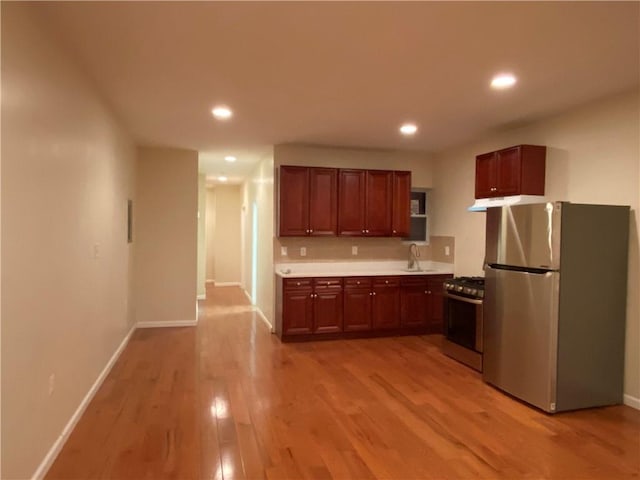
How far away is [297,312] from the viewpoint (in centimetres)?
523

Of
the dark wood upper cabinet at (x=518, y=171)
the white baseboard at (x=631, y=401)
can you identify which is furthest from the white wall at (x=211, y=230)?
the white baseboard at (x=631, y=401)

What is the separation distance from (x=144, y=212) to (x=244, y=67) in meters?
3.62

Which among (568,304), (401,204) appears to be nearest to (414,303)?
(401,204)

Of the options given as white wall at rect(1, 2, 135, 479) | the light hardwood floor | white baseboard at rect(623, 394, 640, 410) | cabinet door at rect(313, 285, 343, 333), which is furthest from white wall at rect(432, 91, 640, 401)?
white wall at rect(1, 2, 135, 479)

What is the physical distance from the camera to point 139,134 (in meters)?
5.07

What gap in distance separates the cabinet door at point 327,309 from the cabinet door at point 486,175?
2052 millimetres

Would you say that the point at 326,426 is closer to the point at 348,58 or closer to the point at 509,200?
the point at 348,58

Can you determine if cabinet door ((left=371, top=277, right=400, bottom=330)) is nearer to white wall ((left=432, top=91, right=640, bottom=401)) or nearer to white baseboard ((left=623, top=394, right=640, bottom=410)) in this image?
white wall ((left=432, top=91, right=640, bottom=401))

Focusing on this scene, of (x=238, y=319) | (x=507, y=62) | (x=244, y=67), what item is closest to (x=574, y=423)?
(x=507, y=62)

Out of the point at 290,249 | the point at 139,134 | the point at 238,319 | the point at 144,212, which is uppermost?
the point at 139,134

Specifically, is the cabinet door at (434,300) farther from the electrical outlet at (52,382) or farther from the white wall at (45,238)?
the electrical outlet at (52,382)

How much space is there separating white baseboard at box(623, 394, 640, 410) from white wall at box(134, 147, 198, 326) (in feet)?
16.9

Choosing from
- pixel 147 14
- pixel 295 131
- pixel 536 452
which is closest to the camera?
A: pixel 147 14

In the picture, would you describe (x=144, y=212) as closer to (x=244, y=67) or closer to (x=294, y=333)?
(x=294, y=333)
